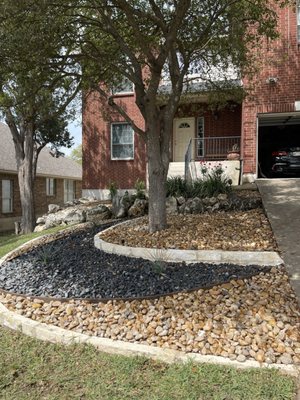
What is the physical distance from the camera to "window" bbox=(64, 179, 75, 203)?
2675 cm

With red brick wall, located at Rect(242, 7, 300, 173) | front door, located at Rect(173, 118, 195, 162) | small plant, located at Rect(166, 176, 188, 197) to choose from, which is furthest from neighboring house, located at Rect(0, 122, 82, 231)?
red brick wall, located at Rect(242, 7, 300, 173)

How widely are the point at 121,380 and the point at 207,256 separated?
8.12 feet

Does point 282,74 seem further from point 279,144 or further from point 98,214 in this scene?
point 98,214

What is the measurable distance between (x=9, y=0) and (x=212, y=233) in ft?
15.2

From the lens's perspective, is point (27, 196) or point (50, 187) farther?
point (50, 187)

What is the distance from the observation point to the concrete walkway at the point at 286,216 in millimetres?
5027

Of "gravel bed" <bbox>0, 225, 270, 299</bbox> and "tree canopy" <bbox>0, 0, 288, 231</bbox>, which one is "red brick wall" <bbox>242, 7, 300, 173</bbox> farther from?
"gravel bed" <bbox>0, 225, 270, 299</bbox>

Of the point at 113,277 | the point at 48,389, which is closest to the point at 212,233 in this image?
the point at 113,277

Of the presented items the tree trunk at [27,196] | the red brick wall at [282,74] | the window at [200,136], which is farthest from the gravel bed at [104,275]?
the window at [200,136]

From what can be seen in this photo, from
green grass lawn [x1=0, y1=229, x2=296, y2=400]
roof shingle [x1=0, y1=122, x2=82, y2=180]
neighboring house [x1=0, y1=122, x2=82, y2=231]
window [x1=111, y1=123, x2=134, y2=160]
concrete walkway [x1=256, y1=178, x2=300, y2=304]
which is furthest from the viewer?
roof shingle [x1=0, y1=122, x2=82, y2=180]

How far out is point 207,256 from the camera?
5383mm

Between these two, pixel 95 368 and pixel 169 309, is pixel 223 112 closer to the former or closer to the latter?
pixel 169 309

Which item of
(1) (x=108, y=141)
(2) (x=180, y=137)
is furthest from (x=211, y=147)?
(1) (x=108, y=141)

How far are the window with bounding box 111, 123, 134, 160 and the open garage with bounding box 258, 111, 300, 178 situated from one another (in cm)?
539
